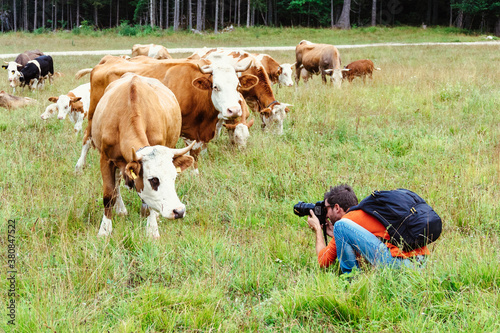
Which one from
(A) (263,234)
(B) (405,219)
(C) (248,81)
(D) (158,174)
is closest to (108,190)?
(D) (158,174)

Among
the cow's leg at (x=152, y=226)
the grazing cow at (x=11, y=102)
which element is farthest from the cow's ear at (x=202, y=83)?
the grazing cow at (x=11, y=102)

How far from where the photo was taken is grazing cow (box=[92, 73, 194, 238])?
4.21m

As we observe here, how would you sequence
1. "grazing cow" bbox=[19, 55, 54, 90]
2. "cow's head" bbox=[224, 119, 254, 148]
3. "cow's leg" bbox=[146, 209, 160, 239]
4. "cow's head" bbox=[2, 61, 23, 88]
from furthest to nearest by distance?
"grazing cow" bbox=[19, 55, 54, 90] → "cow's head" bbox=[2, 61, 23, 88] → "cow's head" bbox=[224, 119, 254, 148] → "cow's leg" bbox=[146, 209, 160, 239]

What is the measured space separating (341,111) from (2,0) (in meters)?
73.7

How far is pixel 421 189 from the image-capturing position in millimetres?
5414

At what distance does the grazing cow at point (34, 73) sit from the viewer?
15.2 metres

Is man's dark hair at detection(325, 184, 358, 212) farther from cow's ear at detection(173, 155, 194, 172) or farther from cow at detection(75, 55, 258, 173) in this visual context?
cow at detection(75, 55, 258, 173)

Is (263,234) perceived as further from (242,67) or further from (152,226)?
(242,67)

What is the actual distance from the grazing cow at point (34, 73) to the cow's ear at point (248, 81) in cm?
999

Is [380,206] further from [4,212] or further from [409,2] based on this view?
[409,2]

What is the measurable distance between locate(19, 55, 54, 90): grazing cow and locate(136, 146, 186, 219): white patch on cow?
13039 millimetres

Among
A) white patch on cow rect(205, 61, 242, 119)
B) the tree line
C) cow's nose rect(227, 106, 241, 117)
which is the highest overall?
the tree line

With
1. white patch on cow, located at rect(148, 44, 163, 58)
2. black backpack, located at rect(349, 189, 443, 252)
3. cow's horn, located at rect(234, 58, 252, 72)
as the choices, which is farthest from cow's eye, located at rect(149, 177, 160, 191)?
white patch on cow, located at rect(148, 44, 163, 58)

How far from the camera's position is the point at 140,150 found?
429 centimetres
